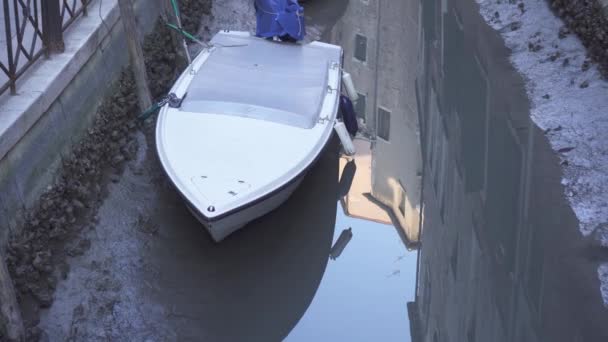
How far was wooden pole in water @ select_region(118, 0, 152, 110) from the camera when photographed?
9.37m

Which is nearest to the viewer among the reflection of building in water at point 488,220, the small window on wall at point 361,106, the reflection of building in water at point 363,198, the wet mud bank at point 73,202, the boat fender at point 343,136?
the wet mud bank at point 73,202

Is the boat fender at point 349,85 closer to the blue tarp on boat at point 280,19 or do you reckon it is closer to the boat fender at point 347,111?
the boat fender at point 347,111

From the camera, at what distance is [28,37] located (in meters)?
8.95

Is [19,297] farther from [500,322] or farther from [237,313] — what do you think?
[500,322]

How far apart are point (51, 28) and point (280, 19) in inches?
134

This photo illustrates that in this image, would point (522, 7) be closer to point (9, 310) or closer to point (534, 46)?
point (534, 46)

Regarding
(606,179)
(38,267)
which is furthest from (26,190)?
(606,179)

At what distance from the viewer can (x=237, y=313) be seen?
782cm

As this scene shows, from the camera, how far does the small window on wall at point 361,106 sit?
43.9 ft

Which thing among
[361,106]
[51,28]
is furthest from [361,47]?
[51,28]

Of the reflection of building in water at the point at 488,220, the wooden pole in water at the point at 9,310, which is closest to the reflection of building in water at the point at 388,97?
the reflection of building in water at the point at 488,220

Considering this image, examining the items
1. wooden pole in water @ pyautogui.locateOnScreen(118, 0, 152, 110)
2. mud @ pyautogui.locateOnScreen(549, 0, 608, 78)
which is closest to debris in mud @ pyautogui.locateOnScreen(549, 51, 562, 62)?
mud @ pyautogui.locateOnScreen(549, 0, 608, 78)

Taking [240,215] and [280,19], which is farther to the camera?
[280,19]

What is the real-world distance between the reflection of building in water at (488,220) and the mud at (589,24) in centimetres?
94
